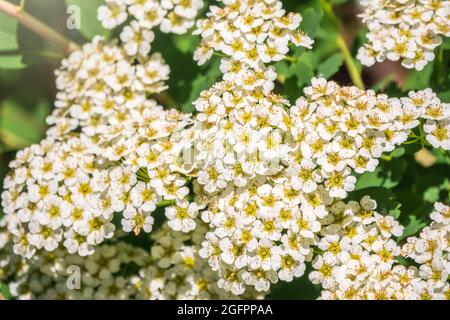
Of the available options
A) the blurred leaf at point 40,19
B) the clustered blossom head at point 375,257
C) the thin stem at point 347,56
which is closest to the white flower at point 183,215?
the clustered blossom head at point 375,257

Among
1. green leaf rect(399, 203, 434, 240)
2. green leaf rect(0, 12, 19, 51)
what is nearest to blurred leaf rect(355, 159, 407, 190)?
green leaf rect(399, 203, 434, 240)

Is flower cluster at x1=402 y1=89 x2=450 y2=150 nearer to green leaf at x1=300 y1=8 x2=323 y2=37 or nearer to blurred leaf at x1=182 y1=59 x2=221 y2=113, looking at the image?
green leaf at x1=300 y1=8 x2=323 y2=37

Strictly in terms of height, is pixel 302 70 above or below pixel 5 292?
above

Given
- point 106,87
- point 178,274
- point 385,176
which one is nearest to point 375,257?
point 385,176

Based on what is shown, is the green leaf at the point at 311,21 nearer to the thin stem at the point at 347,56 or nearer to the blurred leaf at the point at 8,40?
the thin stem at the point at 347,56

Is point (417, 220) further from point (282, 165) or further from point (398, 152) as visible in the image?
point (282, 165)
